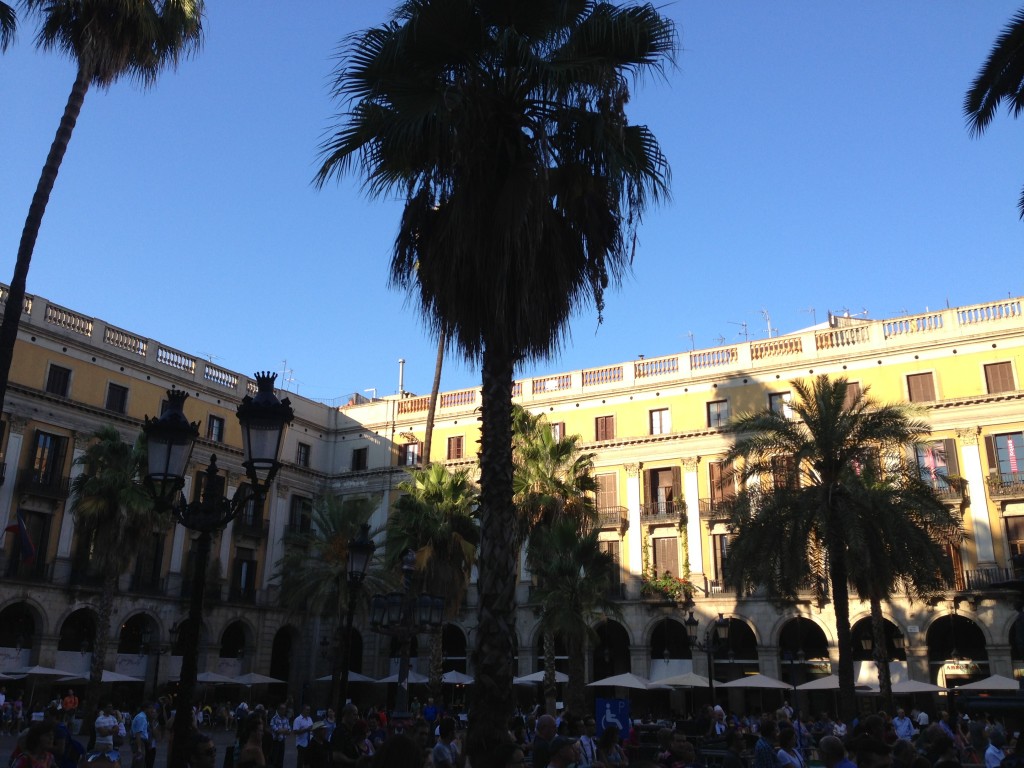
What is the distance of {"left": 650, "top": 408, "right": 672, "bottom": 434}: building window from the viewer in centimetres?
4044

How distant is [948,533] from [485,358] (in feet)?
79.8

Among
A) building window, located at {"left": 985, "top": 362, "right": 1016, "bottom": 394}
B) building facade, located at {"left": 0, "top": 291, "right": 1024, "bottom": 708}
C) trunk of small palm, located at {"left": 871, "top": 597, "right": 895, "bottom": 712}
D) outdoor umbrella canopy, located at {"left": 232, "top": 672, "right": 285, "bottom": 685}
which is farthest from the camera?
outdoor umbrella canopy, located at {"left": 232, "top": 672, "right": 285, "bottom": 685}

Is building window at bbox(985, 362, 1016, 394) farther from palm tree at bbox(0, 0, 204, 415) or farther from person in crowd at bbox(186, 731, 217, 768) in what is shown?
person in crowd at bbox(186, 731, 217, 768)

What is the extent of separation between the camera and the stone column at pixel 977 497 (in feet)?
108

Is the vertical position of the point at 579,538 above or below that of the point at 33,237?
below

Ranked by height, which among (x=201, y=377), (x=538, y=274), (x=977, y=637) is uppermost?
(x=201, y=377)

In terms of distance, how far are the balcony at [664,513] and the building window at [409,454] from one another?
12.0 metres

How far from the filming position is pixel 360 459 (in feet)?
156

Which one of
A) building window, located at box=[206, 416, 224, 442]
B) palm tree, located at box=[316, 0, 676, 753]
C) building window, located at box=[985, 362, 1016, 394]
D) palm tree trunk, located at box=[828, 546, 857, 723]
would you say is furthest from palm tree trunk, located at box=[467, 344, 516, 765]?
building window, located at box=[206, 416, 224, 442]

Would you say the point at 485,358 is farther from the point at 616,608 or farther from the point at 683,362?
the point at 683,362

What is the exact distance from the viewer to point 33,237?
18.9 m

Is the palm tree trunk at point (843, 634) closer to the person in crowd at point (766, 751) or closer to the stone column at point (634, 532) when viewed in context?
the person in crowd at point (766, 751)

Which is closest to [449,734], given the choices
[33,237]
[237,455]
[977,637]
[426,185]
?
[426,185]

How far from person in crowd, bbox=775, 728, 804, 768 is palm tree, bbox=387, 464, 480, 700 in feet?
63.2
